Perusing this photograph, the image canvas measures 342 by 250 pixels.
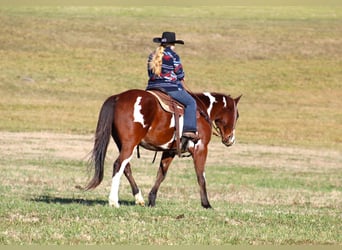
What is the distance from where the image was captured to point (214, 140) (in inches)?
1513

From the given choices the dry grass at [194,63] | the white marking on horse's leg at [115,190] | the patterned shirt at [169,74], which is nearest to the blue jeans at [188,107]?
the patterned shirt at [169,74]

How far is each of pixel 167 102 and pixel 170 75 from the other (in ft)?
1.36

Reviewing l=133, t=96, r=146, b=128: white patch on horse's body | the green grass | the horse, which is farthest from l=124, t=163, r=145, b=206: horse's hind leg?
l=133, t=96, r=146, b=128: white patch on horse's body

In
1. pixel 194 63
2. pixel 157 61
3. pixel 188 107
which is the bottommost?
pixel 194 63

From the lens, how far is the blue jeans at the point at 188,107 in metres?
14.7

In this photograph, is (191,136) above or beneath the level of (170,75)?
beneath

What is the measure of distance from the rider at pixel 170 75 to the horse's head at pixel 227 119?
1.35m

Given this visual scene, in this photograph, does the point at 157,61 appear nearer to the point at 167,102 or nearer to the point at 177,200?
the point at 167,102

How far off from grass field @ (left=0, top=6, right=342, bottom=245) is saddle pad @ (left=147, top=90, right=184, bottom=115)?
144cm

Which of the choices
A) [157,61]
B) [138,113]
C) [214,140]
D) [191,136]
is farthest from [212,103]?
[214,140]

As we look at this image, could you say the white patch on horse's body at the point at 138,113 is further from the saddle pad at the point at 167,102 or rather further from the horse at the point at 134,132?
the saddle pad at the point at 167,102

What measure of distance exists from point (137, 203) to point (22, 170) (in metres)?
8.71

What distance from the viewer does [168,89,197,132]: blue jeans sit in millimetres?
14680

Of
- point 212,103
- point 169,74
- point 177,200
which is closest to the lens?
point 169,74
